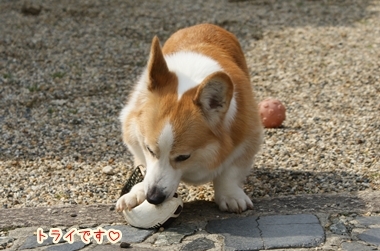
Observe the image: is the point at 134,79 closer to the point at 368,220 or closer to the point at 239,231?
the point at 239,231

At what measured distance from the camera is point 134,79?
655 centimetres

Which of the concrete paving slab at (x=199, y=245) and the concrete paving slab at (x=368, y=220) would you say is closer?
the concrete paving slab at (x=199, y=245)

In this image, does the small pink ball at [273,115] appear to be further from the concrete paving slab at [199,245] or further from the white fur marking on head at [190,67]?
the concrete paving slab at [199,245]

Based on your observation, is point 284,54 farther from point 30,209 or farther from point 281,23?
point 30,209

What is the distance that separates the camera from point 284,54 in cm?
710

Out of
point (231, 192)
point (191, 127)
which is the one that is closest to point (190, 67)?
point (191, 127)

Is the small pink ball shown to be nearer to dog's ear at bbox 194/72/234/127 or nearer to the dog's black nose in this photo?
dog's ear at bbox 194/72/234/127

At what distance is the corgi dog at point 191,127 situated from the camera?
3.42 metres

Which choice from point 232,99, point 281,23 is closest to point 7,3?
point 281,23

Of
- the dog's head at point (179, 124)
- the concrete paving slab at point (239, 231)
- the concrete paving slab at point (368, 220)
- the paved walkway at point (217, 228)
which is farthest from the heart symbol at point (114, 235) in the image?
the concrete paving slab at point (368, 220)

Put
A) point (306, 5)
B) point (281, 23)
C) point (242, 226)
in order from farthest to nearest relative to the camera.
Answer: point (306, 5)
point (281, 23)
point (242, 226)

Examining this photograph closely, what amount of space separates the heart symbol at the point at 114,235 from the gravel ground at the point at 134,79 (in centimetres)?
52

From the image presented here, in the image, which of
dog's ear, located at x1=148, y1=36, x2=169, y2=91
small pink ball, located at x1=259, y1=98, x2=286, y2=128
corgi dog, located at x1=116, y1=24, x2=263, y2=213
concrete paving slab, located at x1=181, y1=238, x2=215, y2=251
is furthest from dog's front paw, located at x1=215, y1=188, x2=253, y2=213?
small pink ball, located at x1=259, y1=98, x2=286, y2=128

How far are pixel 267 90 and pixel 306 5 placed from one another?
3.51m
